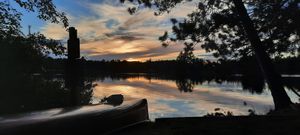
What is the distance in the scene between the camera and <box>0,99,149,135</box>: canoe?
621 cm

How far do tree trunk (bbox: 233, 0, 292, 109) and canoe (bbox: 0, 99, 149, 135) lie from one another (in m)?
8.26

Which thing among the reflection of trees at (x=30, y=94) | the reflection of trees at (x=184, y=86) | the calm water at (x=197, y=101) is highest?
the reflection of trees at (x=30, y=94)

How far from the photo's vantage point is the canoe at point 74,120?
6.21m

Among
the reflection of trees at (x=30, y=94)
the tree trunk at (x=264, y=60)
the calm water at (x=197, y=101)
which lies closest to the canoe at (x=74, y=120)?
the reflection of trees at (x=30, y=94)

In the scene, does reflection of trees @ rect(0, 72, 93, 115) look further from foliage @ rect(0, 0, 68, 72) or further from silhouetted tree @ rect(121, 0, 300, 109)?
silhouetted tree @ rect(121, 0, 300, 109)

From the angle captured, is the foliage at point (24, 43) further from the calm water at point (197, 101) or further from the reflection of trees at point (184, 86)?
the reflection of trees at point (184, 86)

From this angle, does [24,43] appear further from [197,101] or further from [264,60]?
[197,101]

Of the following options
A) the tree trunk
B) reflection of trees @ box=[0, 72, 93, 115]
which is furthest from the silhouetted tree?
reflection of trees @ box=[0, 72, 93, 115]

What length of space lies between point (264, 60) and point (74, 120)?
12.0 metres

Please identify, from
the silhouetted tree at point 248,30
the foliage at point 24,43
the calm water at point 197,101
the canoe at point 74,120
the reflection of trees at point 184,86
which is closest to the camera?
the canoe at point 74,120

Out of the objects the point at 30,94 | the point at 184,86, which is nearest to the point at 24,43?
the point at 30,94

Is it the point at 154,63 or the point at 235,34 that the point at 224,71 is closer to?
the point at 235,34

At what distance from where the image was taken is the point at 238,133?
7.83 meters

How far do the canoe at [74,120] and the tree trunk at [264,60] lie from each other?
27.1 feet
